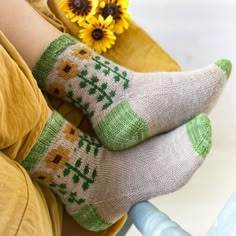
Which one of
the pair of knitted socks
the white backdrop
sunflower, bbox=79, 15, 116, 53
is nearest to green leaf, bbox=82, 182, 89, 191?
the pair of knitted socks

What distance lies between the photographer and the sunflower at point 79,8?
726 millimetres

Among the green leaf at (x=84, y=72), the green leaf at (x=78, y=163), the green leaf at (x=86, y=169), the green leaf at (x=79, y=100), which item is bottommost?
the green leaf at (x=86, y=169)

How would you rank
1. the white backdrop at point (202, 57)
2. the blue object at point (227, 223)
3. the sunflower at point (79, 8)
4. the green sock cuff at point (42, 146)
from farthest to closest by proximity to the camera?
the white backdrop at point (202, 57), the sunflower at point (79, 8), the green sock cuff at point (42, 146), the blue object at point (227, 223)

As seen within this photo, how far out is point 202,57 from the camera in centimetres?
99

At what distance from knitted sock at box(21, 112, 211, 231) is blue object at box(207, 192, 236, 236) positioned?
0.52ft

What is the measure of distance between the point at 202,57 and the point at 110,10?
0.32m

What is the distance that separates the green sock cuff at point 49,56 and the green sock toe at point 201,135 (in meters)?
0.22

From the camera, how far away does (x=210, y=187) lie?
1.01 m

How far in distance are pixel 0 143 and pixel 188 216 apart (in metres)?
0.56

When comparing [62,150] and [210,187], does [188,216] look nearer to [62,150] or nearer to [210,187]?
[210,187]

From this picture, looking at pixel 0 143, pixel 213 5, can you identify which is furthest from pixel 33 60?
pixel 213 5

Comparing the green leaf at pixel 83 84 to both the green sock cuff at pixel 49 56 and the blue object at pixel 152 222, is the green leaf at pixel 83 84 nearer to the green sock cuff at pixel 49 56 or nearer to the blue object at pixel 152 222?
the green sock cuff at pixel 49 56

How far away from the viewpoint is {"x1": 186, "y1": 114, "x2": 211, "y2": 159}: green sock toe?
596 millimetres

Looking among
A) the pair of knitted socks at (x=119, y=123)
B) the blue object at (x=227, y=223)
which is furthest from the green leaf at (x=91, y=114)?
the blue object at (x=227, y=223)
